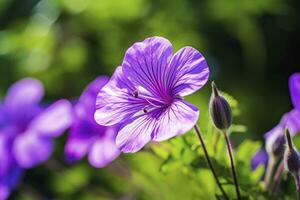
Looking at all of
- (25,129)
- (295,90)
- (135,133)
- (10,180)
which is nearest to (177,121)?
(135,133)

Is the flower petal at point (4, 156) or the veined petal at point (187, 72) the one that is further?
the flower petal at point (4, 156)

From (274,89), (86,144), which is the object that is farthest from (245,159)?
(274,89)

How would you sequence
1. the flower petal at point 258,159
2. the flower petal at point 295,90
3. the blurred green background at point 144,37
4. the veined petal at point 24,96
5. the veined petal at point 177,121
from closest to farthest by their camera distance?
the veined petal at point 177,121 < the flower petal at point 295,90 < the flower petal at point 258,159 < the veined petal at point 24,96 < the blurred green background at point 144,37

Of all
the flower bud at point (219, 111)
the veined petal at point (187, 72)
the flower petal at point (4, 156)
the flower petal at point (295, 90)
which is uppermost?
the veined petal at point (187, 72)

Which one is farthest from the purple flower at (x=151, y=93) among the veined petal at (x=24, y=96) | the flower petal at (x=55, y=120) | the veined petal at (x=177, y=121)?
the veined petal at (x=24, y=96)

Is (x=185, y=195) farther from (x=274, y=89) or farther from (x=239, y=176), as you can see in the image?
(x=274, y=89)

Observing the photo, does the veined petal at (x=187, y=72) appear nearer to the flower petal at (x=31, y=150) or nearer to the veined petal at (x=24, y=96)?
the flower petal at (x=31, y=150)
